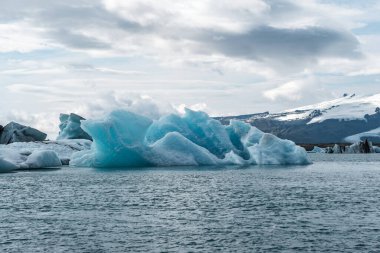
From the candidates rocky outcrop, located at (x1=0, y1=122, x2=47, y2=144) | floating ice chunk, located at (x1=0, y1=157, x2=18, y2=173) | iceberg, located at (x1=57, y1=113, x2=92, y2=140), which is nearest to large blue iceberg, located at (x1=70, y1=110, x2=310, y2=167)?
floating ice chunk, located at (x1=0, y1=157, x2=18, y2=173)

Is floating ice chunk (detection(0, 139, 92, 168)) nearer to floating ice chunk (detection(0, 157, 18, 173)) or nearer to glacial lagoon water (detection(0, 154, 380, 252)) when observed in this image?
floating ice chunk (detection(0, 157, 18, 173))

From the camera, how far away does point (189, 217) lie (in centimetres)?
2464

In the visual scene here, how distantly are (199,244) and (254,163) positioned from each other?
2050 inches

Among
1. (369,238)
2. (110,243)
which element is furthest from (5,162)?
(369,238)

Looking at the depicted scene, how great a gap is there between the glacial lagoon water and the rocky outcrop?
43.5m

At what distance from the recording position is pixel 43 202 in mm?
30062

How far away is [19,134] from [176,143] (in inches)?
1377

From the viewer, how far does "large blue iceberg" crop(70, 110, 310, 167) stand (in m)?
56.6

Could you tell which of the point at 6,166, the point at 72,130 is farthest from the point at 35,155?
the point at 72,130

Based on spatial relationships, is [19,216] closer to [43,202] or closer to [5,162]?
[43,202]

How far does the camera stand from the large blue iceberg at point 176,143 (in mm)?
56594

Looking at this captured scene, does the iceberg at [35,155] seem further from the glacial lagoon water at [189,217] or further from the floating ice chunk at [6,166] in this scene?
the glacial lagoon water at [189,217]

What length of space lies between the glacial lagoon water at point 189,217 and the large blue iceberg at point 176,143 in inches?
621

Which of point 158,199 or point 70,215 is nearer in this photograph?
point 70,215
